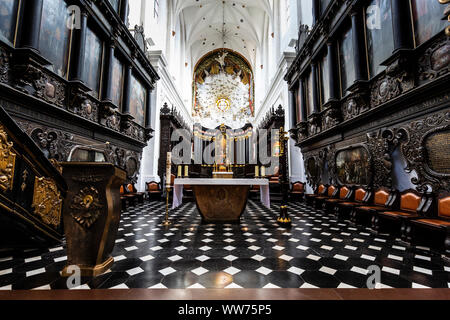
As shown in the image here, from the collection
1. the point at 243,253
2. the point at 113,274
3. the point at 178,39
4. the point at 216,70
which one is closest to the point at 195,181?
the point at 243,253

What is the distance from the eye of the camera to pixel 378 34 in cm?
545

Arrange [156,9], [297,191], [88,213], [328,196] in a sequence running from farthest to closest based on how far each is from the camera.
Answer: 1. [156,9]
2. [297,191]
3. [328,196]
4. [88,213]

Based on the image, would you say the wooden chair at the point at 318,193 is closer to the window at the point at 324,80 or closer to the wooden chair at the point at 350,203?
the wooden chair at the point at 350,203

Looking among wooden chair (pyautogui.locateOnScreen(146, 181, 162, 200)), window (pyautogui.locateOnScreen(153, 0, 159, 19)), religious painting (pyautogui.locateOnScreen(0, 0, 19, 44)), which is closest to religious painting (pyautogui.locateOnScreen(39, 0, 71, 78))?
religious painting (pyautogui.locateOnScreen(0, 0, 19, 44))

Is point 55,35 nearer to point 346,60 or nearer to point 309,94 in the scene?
point 346,60

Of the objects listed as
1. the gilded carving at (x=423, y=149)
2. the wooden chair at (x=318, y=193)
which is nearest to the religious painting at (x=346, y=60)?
the gilded carving at (x=423, y=149)

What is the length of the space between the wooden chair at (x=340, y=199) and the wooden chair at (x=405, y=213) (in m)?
1.57

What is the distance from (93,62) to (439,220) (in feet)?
32.9

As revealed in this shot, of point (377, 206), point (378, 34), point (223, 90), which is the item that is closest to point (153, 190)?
point (377, 206)

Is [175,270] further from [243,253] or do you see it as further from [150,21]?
[150,21]

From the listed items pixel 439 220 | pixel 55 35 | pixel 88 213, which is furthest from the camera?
pixel 55 35

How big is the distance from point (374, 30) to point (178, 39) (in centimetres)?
1623

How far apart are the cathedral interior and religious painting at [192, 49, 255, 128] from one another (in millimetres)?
14669

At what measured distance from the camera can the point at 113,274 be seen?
2402mm
